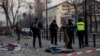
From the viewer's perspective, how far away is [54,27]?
2305cm

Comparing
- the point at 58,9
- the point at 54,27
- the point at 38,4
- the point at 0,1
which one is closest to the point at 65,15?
the point at 58,9

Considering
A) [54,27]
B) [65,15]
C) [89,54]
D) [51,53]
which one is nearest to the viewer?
[89,54]

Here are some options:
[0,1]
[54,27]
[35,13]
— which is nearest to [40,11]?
[35,13]

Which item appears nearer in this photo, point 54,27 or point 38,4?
point 54,27

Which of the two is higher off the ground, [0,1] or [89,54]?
[0,1]

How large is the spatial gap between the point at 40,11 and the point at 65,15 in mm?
20054

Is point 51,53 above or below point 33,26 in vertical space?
below

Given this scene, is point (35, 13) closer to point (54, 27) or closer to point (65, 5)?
point (65, 5)

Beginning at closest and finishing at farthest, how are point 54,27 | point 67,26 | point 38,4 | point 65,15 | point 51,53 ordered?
point 51,53, point 67,26, point 54,27, point 65,15, point 38,4

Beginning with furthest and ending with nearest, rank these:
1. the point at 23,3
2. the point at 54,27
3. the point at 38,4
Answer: the point at 38,4
the point at 23,3
the point at 54,27

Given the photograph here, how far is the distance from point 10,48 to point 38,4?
82.1 m

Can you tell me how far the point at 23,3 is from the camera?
67625mm

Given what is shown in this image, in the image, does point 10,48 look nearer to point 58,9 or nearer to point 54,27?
point 54,27

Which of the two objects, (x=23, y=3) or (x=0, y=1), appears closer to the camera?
(x=0, y=1)
